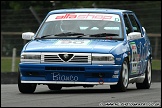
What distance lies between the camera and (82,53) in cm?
1349

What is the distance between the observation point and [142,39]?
16156 millimetres

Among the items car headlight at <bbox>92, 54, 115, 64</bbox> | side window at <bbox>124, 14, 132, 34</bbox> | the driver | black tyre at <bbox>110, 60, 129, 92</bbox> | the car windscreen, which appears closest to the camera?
car headlight at <bbox>92, 54, 115, 64</bbox>

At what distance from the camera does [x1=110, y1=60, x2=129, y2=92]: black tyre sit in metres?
13.8

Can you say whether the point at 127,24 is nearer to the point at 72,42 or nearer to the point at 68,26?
the point at 68,26

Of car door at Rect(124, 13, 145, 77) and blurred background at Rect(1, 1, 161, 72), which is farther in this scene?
blurred background at Rect(1, 1, 161, 72)

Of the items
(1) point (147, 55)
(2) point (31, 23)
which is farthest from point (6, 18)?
(1) point (147, 55)

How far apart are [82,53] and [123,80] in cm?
105

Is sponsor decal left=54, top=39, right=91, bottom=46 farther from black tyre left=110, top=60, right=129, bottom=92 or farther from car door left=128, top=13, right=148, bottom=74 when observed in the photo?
car door left=128, top=13, right=148, bottom=74

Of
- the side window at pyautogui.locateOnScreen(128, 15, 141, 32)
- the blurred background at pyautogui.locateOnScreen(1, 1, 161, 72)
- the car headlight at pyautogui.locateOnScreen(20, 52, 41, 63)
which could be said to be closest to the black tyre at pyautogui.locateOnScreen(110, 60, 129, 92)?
the car headlight at pyautogui.locateOnScreen(20, 52, 41, 63)

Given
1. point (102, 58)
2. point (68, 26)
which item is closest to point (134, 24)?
point (68, 26)

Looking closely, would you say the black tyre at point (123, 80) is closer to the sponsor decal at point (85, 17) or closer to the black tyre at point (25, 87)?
the sponsor decal at point (85, 17)

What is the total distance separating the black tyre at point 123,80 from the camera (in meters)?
13.8

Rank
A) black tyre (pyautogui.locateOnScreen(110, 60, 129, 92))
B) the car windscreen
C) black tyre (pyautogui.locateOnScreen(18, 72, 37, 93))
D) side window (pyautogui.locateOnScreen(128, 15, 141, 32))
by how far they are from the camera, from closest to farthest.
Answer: black tyre (pyautogui.locateOnScreen(110, 60, 129, 92)) → black tyre (pyautogui.locateOnScreen(18, 72, 37, 93)) → the car windscreen → side window (pyautogui.locateOnScreen(128, 15, 141, 32))

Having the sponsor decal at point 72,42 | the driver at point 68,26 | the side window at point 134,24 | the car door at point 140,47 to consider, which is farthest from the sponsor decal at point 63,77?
the side window at point 134,24
